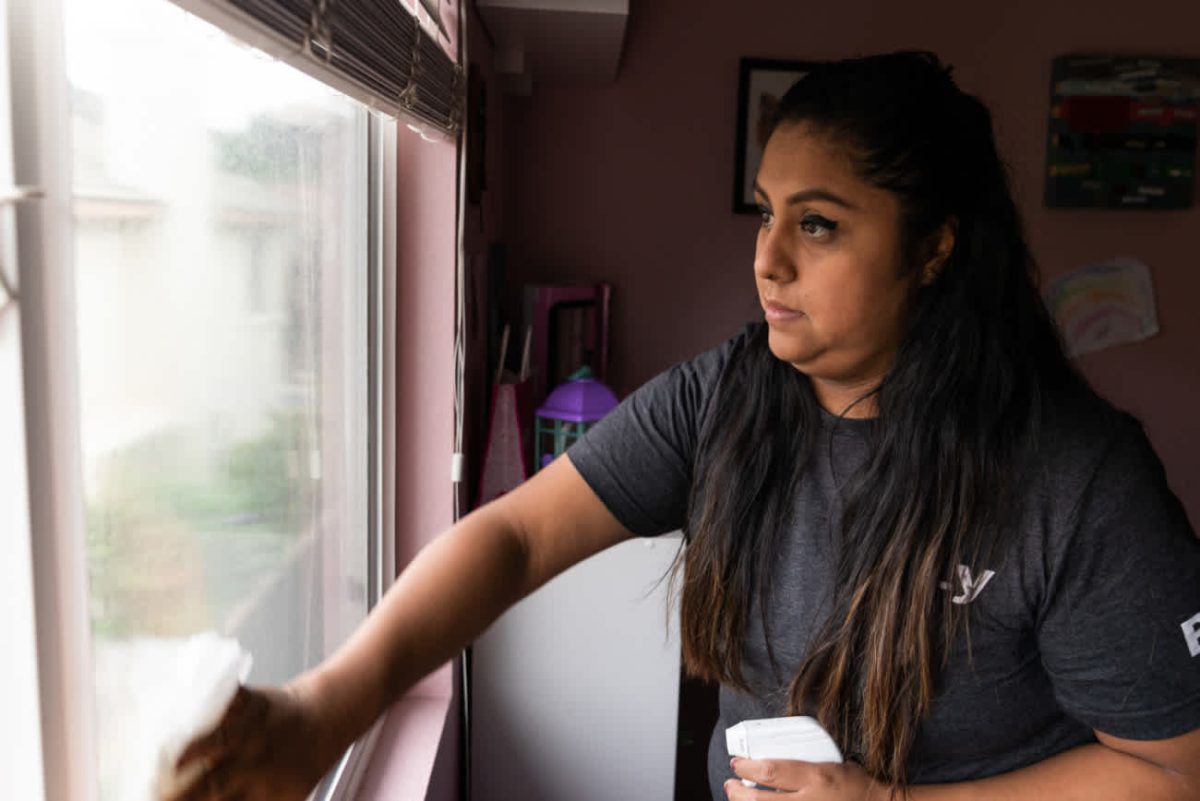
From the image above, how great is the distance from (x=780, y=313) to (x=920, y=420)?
190 millimetres

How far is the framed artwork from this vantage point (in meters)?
2.59

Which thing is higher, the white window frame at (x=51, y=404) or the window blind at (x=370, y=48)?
the window blind at (x=370, y=48)

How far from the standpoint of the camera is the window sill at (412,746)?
140 centimetres

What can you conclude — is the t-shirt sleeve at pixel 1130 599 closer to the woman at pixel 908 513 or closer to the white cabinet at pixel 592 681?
the woman at pixel 908 513

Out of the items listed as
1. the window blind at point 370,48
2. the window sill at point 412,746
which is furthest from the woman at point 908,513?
the window sill at point 412,746

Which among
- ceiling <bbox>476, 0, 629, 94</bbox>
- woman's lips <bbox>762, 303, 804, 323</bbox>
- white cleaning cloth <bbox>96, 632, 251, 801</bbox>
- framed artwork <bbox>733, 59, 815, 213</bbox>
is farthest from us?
framed artwork <bbox>733, 59, 815, 213</bbox>

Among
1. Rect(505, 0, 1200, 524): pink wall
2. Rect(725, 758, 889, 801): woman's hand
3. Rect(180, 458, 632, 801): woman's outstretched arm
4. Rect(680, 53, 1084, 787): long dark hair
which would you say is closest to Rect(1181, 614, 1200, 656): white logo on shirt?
Rect(680, 53, 1084, 787): long dark hair

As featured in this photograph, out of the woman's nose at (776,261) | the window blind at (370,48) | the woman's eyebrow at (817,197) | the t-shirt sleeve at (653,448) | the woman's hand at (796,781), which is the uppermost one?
the window blind at (370,48)

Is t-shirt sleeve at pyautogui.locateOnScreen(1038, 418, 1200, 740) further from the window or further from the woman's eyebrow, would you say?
the window

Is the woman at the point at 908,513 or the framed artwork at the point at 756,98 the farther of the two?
the framed artwork at the point at 756,98

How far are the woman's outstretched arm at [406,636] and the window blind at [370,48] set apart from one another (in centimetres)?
Result: 44

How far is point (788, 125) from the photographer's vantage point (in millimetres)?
989

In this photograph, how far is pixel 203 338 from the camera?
891 millimetres

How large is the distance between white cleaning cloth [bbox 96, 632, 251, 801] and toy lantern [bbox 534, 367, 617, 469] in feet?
3.89
